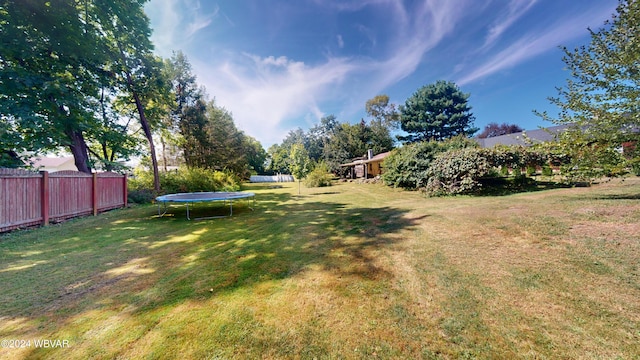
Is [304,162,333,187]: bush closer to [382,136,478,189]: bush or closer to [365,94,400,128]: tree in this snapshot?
[382,136,478,189]: bush

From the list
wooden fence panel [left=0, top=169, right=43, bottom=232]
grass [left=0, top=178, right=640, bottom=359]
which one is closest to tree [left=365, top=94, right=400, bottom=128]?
grass [left=0, top=178, right=640, bottom=359]

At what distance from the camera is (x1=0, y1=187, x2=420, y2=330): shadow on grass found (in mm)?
2494

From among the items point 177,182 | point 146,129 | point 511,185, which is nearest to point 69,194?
point 146,129

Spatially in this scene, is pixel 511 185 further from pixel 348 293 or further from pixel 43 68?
pixel 43 68

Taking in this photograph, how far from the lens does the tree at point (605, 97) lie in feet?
16.7

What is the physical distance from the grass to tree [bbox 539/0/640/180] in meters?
1.70

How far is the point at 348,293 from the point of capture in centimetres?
246

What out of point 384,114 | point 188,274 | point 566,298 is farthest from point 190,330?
point 384,114

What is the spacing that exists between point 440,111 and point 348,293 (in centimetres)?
3440

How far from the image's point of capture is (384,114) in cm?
3647

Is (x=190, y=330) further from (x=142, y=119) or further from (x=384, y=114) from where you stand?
(x=384, y=114)

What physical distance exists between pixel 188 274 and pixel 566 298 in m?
4.57

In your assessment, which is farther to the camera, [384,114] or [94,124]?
[384,114]

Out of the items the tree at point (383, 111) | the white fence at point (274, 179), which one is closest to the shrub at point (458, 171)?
the tree at point (383, 111)
